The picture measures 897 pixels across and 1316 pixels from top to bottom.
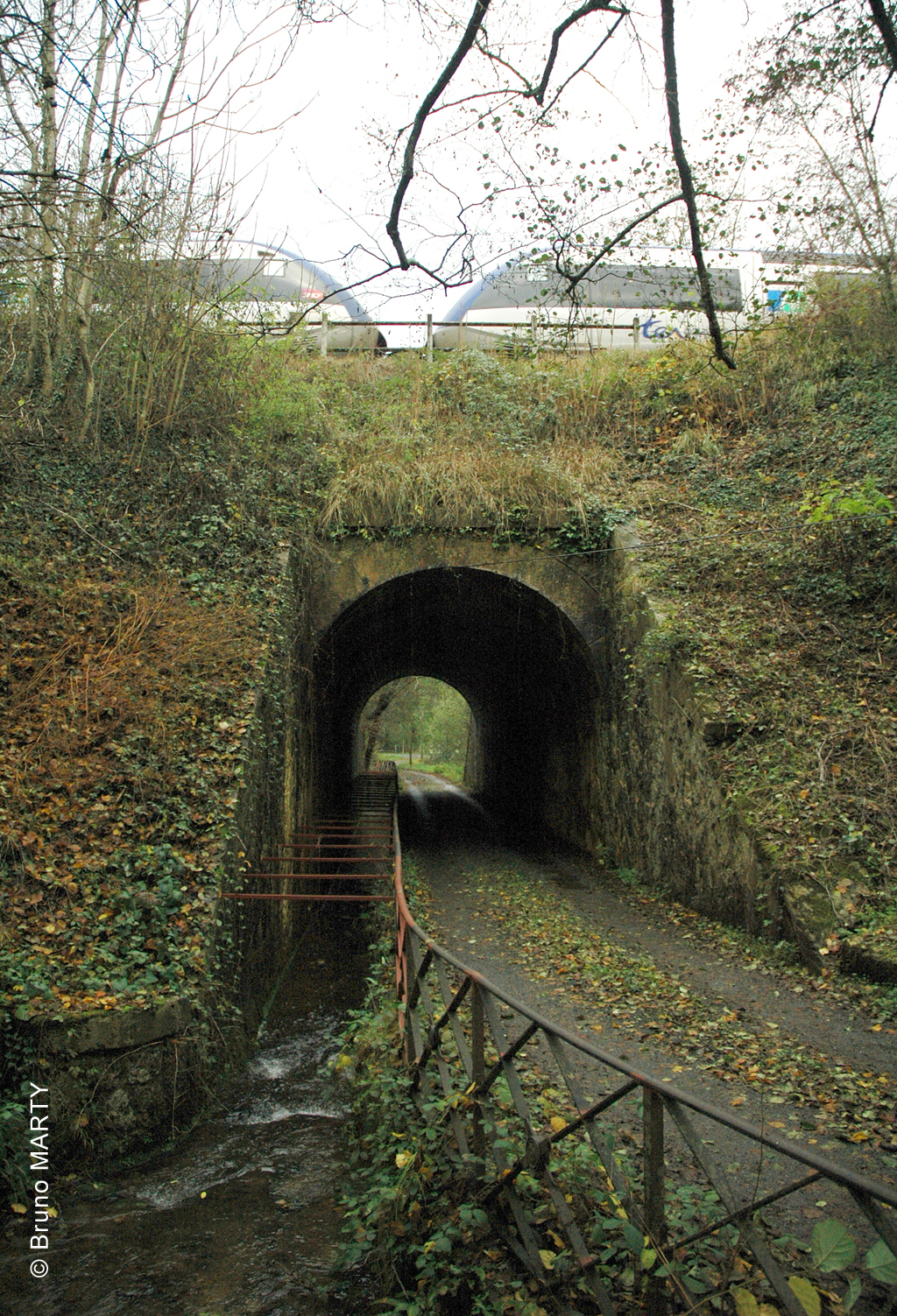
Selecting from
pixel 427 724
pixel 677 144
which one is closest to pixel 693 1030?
pixel 677 144

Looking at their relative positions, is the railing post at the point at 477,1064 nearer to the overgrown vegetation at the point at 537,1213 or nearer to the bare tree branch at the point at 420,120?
the overgrown vegetation at the point at 537,1213

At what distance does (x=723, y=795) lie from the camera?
8508 mm

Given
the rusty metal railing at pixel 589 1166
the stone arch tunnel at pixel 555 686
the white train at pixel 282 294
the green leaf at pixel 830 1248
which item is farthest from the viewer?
the white train at pixel 282 294

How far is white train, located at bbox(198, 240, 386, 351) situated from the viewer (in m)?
12.8

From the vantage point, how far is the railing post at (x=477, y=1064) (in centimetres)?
393

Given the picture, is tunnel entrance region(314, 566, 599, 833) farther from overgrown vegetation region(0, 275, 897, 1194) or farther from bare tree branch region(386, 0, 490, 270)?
bare tree branch region(386, 0, 490, 270)

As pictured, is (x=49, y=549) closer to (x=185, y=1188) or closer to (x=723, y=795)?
(x=185, y=1188)

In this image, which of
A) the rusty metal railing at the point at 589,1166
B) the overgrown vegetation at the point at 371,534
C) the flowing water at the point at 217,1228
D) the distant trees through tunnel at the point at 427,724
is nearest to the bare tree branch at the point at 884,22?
the overgrown vegetation at the point at 371,534

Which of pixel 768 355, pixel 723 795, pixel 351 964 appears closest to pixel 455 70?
pixel 723 795

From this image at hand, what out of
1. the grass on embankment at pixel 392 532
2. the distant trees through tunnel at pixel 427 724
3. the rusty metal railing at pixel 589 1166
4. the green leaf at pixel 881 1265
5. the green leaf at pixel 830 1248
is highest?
the grass on embankment at pixel 392 532

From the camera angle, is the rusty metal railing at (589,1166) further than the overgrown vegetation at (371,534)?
No

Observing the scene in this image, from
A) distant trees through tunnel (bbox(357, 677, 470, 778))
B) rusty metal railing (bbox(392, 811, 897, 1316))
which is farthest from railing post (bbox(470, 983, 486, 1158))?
distant trees through tunnel (bbox(357, 677, 470, 778))

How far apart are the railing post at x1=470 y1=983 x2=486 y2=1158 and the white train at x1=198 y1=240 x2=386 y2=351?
1104cm

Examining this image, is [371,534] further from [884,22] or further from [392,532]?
[884,22]
